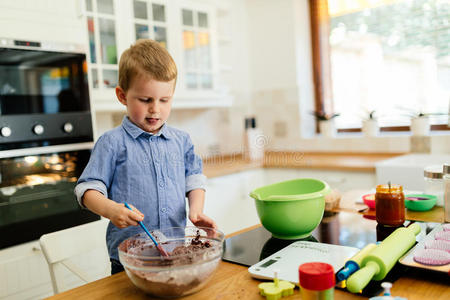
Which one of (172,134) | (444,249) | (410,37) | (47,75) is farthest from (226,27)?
(444,249)

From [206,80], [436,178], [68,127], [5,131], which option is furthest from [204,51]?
[436,178]

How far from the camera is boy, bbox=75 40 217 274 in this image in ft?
3.21

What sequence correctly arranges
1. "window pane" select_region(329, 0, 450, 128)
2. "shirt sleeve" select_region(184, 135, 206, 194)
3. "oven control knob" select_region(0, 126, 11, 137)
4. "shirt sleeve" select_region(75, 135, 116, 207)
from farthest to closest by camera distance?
"window pane" select_region(329, 0, 450, 128), "oven control knob" select_region(0, 126, 11, 137), "shirt sleeve" select_region(184, 135, 206, 194), "shirt sleeve" select_region(75, 135, 116, 207)

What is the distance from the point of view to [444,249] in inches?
31.9

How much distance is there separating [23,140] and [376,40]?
2365 millimetres

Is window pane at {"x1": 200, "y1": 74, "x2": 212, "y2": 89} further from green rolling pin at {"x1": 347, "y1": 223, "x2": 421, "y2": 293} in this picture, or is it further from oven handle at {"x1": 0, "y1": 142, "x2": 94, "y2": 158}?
green rolling pin at {"x1": 347, "y1": 223, "x2": 421, "y2": 293}

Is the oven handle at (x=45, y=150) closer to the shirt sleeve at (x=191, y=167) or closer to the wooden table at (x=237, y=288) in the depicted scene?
A: the shirt sleeve at (x=191, y=167)

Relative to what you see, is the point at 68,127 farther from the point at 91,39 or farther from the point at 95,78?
the point at 91,39

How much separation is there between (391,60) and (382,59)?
65 mm

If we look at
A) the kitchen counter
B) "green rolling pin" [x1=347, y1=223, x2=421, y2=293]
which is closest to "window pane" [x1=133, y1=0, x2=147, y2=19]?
the kitchen counter

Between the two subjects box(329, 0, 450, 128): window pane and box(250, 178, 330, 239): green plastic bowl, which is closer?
box(250, 178, 330, 239): green plastic bowl

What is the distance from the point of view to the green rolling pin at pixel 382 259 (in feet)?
2.19

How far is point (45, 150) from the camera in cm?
180

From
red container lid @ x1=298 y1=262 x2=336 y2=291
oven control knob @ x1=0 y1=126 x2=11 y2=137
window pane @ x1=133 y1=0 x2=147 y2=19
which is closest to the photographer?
red container lid @ x1=298 y1=262 x2=336 y2=291
